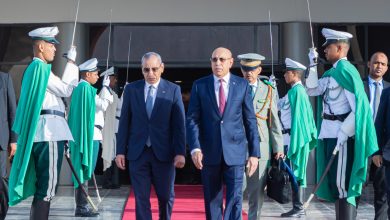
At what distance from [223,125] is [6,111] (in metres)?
2.19

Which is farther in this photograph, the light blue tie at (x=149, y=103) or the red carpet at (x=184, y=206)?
the red carpet at (x=184, y=206)

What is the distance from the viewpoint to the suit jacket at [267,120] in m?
7.55

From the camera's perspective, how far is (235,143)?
6543 mm

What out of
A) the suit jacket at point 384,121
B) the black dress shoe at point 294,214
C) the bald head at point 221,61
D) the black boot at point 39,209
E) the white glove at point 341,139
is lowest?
the black dress shoe at point 294,214

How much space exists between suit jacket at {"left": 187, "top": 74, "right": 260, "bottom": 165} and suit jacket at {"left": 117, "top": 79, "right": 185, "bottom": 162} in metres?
0.28

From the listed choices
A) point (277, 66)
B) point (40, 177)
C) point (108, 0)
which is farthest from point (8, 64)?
point (40, 177)

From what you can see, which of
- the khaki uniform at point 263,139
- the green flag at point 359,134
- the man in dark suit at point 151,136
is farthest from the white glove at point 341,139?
the man in dark suit at point 151,136

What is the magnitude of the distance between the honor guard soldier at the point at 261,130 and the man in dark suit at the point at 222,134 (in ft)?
2.90

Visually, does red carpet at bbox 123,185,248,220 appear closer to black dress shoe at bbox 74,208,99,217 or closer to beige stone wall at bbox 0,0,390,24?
black dress shoe at bbox 74,208,99,217

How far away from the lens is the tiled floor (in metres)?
9.45

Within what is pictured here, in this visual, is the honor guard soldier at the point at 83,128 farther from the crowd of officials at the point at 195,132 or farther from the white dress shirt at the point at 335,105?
the white dress shirt at the point at 335,105

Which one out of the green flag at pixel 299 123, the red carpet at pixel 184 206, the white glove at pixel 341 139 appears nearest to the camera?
the white glove at pixel 341 139

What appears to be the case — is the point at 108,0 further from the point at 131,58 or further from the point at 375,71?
the point at 375,71

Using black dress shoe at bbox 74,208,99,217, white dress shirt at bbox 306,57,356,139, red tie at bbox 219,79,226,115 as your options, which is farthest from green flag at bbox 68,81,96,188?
white dress shirt at bbox 306,57,356,139
